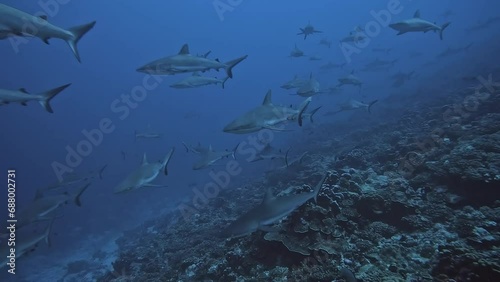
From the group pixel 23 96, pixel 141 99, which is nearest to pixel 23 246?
pixel 23 96

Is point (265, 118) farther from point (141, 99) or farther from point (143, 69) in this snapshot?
point (141, 99)

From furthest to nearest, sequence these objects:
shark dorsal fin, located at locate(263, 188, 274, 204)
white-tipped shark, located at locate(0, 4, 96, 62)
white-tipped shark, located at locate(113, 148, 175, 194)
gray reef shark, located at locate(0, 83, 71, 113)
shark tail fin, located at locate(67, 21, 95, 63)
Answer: white-tipped shark, located at locate(113, 148, 175, 194) < shark tail fin, located at locate(67, 21, 95, 63) < gray reef shark, located at locate(0, 83, 71, 113) < shark dorsal fin, located at locate(263, 188, 274, 204) < white-tipped shark, located at locate(0, 4, 96, 62)

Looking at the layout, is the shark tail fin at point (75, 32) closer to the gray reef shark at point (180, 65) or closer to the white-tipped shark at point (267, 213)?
the gray reef shark at point (180, 65)

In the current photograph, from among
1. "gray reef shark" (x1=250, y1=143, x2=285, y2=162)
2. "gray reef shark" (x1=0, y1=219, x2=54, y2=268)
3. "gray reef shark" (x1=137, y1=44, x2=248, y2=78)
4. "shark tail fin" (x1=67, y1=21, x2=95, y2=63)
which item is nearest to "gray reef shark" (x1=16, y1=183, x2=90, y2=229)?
"gray reef shark" (x1=0, y1=219, x2=54, y2=268)

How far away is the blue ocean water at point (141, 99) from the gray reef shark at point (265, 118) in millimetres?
6366

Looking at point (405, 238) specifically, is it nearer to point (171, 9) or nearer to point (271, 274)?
point (271, 274)

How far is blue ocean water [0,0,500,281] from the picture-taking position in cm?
2625

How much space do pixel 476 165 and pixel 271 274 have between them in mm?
5070

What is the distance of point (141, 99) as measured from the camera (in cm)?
2436

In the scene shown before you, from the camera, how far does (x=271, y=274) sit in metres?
5.27

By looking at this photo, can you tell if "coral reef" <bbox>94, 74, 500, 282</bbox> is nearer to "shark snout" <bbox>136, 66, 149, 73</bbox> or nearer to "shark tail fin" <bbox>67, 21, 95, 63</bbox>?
"shark snout" <bbox>136, 66, 149, 73</bbox>

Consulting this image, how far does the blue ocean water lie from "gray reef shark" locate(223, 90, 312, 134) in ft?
20.9

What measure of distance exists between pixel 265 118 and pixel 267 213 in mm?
2072

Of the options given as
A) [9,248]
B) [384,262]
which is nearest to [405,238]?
[384,262]
